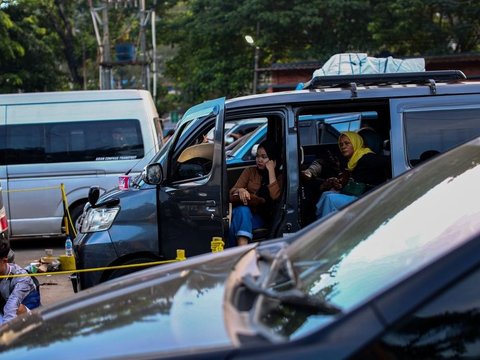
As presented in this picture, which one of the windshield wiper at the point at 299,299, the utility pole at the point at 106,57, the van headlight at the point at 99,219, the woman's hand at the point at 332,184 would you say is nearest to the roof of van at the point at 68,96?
the van headlight at the point at 99,219

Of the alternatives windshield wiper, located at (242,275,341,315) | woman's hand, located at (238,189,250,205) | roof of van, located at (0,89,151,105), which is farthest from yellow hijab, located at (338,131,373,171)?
roof of van, located at (0,89,151,105)

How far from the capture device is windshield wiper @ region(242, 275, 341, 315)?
198cm

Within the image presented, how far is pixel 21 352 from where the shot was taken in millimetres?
2084

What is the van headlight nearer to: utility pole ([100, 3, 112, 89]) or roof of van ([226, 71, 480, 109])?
roof of van ([226, 71, 480, 109])

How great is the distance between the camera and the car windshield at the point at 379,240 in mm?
1997

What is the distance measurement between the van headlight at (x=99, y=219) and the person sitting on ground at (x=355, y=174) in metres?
1.84

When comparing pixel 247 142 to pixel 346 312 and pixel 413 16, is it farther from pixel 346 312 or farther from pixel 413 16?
pixel 413 16

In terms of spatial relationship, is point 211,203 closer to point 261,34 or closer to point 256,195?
point 256,195

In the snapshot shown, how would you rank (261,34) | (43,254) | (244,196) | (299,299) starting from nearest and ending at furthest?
(299,299) < (244,196) < (43,254) < (261,34)

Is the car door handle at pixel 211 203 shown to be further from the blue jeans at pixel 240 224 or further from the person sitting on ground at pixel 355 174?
the person sitting on ground at pixel 355 174

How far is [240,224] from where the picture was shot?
5.77 m

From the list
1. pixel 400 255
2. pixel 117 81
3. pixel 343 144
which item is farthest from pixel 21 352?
pixel 117 81

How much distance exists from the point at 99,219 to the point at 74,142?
4847 millimetres

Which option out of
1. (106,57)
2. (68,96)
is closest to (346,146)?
(68,96)
